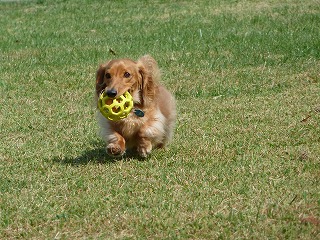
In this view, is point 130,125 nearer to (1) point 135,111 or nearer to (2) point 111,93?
(1) point 135,111

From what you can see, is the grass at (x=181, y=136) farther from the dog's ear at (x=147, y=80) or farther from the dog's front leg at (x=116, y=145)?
the dog's ear at (x=147, y=80)

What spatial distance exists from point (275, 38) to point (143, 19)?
3.20m

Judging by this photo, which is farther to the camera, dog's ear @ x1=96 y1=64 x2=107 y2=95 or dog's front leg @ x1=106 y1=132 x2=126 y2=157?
dog's ear @ x1=96 y1=64 x2=107 y2=95

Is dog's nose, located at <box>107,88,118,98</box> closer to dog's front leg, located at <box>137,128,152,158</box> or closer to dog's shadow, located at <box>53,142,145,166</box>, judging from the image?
dog's front leg, located at <box>137,128,152,158</box>

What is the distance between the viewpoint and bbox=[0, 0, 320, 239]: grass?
4465 mm

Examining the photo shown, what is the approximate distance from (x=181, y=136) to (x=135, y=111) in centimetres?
73

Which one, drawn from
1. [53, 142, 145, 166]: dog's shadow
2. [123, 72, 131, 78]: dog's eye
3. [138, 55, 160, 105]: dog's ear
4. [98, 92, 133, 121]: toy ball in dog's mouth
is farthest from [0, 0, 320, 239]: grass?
[123, 72, 131, 78]: dog's eye

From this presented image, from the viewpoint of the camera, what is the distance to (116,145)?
571 centimetres

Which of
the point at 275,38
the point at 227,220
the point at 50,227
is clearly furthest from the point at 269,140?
the point at 275,38

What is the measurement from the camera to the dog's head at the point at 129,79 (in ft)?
18.8

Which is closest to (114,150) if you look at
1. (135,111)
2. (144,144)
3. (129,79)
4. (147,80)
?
(144,144)

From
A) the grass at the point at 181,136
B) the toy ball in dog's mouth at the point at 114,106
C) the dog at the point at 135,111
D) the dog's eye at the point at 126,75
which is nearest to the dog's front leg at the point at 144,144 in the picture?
the dog at the point at 135,111

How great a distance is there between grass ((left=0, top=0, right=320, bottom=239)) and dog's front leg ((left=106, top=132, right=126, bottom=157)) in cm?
9

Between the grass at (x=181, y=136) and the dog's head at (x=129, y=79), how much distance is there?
0.51 metres
